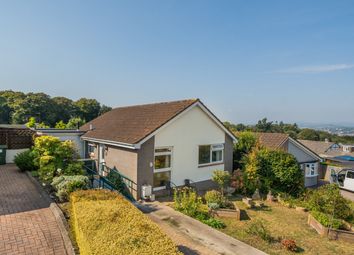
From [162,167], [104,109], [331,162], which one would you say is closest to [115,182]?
[162,167]

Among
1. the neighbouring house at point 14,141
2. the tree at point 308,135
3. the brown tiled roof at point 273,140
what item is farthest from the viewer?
the tree at point 308,135

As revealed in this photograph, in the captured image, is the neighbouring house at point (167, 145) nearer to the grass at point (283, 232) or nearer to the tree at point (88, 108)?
the grass at point (283, 232)

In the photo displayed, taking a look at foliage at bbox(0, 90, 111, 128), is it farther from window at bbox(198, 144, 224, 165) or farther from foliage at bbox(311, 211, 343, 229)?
foliage at bbox(311, 211, 343, 229)

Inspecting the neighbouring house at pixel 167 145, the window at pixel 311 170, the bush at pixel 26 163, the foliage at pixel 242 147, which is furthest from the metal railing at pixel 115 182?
the window at pixel 311 170

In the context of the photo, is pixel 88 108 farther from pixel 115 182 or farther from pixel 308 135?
pixel 308 135

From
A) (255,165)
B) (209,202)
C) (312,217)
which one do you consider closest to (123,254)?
(209,202)

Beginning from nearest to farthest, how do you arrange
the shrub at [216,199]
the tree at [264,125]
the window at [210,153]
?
the shrub at [216,199] < the window at [210,153] < the tree at [264,125]

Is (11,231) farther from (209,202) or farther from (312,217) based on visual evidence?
(312,217)
